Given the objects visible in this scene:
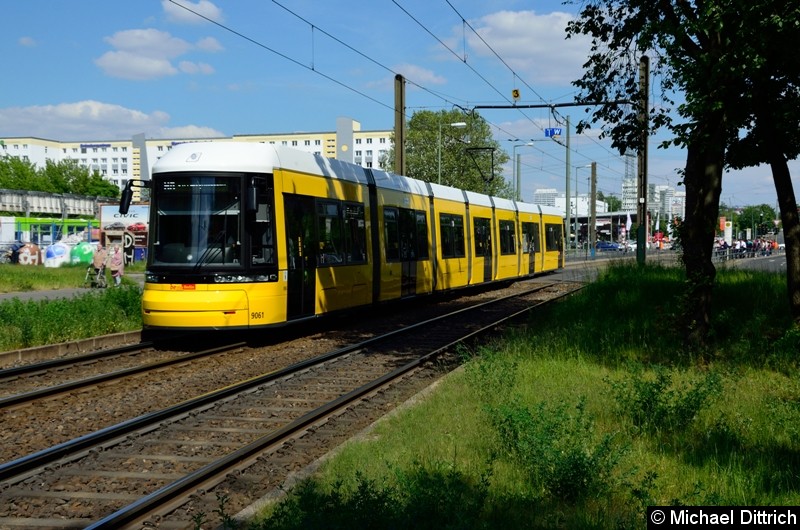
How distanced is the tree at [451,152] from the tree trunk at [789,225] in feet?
240

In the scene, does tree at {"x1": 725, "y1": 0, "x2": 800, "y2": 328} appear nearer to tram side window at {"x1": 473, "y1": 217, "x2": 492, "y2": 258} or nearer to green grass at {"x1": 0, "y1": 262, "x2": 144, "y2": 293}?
tram side window at {"x1": 473, "y1": 217, "x2": 492, "y2": 258}

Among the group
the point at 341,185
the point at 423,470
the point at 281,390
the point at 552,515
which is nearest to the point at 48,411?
the point at 281,390

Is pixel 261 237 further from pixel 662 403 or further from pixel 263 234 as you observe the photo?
pixel 662 403

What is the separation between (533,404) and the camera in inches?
322

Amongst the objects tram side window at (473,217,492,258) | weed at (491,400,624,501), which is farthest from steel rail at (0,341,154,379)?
tram side window at (473,217,492,258)

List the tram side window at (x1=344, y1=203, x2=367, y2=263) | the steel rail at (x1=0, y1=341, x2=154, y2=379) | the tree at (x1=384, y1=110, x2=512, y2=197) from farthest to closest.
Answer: the tree at (x1=384, y1=110, x2=512, y2=197) < the tram side window at (x1=344, y1=203, x2=367, y2=263) < the steel rail at (x1=0, y1=341, x2=154, y2=379)

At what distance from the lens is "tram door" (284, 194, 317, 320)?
14094 millimetres

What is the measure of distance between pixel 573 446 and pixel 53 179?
11055 centimetres

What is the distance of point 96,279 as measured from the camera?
26.1 metres

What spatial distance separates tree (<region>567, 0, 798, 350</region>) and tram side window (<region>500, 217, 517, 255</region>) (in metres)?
15.0

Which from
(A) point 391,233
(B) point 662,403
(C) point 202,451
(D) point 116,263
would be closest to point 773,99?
(B) point 662,403

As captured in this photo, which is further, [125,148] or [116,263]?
[125,148]

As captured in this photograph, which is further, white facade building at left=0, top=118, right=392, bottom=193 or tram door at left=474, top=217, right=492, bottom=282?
white facade building at left=0, top=118, right=392, bottom=193

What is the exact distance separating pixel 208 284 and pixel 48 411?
424 cm
